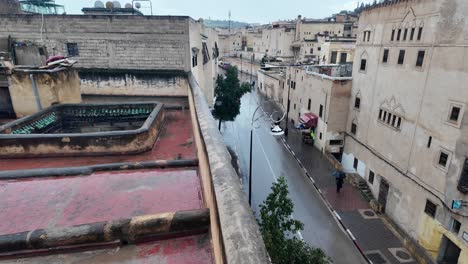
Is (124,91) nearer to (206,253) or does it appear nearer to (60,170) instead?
(60,170)

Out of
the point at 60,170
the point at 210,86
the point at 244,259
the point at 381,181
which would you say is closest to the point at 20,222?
the point at 60,170

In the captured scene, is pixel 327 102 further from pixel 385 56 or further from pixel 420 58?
pixel 420 58

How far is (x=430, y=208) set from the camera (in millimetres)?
12266

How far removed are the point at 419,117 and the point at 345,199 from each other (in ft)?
→ 21.7

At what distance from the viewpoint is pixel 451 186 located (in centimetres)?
1102

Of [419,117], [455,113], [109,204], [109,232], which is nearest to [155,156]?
[109,204]

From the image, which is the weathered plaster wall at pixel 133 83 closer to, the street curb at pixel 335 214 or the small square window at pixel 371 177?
the street curb at pixel 335 214

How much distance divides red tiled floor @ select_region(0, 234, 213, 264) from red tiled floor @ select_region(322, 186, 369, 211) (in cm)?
1449

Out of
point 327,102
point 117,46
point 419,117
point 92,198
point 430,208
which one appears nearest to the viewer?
point 92,198

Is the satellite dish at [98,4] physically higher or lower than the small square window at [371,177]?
higher

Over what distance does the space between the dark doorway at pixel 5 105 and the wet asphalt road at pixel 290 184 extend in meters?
12.3

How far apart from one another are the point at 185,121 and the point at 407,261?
12175mm

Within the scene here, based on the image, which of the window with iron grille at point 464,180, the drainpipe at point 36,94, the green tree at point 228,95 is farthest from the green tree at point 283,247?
the green tree at point 228,95

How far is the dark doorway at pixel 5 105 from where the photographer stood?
34.4ft
